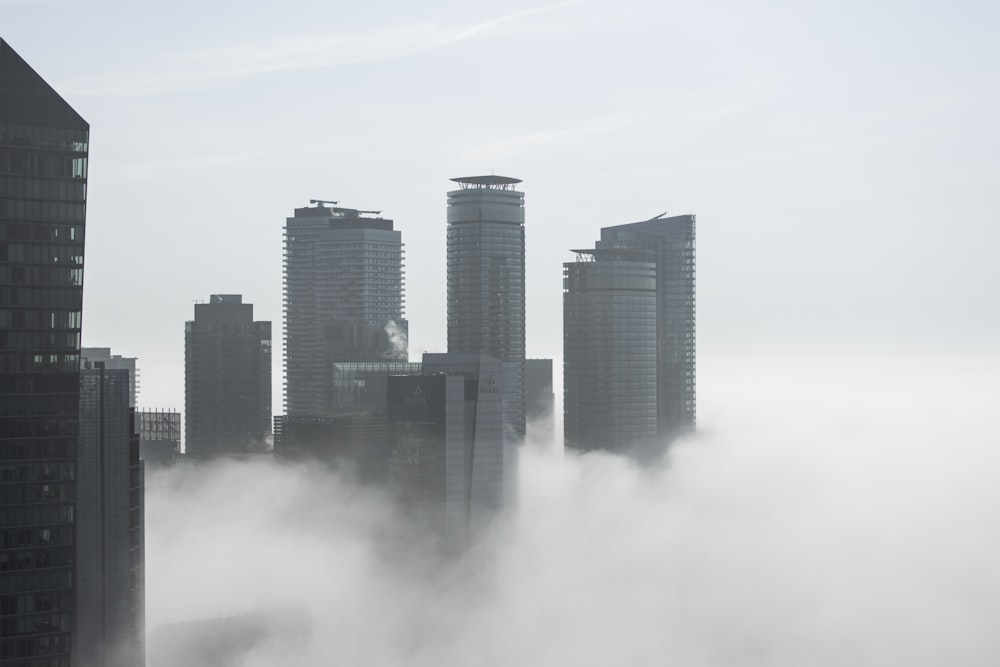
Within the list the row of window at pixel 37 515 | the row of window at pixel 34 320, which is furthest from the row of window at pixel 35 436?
the row of window at pixel 34 320

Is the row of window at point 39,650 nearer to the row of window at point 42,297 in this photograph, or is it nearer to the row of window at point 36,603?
the row of window at point 36,603

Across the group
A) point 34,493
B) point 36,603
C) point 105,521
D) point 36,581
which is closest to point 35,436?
point 34,493

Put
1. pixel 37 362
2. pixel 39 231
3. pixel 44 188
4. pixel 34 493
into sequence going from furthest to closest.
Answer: pixel 34 493, pixel 37 362, pixel 44 188, pixel 39 231

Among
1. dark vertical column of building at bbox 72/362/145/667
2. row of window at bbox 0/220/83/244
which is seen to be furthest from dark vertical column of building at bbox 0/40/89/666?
dark vertical column of building at bbox 72/362/145/667

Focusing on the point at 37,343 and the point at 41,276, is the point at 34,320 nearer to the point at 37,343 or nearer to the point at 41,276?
the point at 37,343

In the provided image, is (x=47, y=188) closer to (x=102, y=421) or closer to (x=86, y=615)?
(x=102, y=421)

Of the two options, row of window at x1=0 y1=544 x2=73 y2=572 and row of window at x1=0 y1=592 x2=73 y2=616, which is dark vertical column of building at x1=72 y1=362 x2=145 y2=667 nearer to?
row of window at x1=0 y1=544 x2=73 y2=572

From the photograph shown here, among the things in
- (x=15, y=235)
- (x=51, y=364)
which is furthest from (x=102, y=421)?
(x=15, y=235)
